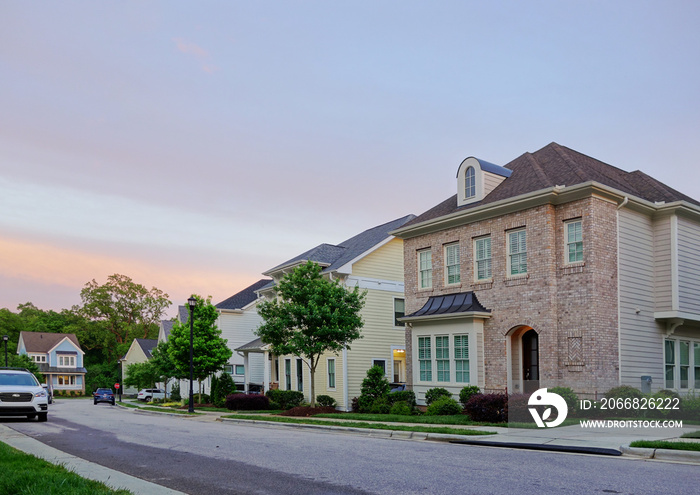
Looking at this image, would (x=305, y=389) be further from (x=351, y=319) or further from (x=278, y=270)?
(x=351, y=319)

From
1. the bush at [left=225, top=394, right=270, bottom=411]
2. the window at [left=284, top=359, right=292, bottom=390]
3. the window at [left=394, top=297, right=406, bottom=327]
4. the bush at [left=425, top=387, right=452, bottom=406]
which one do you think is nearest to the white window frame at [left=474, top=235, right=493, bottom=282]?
the bush at [left=425, top=387, right=452, bottom=406]

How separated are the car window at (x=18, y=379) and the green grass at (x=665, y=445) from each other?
20.2 meters

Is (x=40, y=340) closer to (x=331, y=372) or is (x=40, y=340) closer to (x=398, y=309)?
(x=331, y=372)

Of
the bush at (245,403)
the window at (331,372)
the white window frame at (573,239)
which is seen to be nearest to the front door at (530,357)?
the white window frame at (573,239)

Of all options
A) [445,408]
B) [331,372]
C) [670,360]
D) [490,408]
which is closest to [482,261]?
[445,408]

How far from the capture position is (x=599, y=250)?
2159cm

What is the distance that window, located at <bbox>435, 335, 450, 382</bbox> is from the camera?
25.6m

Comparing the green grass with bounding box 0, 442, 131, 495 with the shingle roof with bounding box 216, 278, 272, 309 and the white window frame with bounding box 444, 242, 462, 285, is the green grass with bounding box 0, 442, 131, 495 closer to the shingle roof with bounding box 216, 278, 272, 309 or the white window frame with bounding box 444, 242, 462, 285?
the white window frame with bounding box 444, 242, 462, 285

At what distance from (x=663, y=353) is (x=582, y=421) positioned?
6.71 metres

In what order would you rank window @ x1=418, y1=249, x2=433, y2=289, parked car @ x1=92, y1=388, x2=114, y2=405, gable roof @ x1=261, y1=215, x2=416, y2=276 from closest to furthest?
window @ x1=418, y1=249, x2=433, y2=289 → gable roof @ x1=261, y1=215, x2=416, y2=276 → parked car @ x1=92, y1=388, x2=114, y2=405

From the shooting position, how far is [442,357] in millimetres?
25781

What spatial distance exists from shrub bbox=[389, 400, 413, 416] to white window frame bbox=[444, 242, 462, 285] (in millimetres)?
5688

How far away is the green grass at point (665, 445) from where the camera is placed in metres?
11.9

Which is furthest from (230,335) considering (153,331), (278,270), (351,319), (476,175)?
(153,331)
